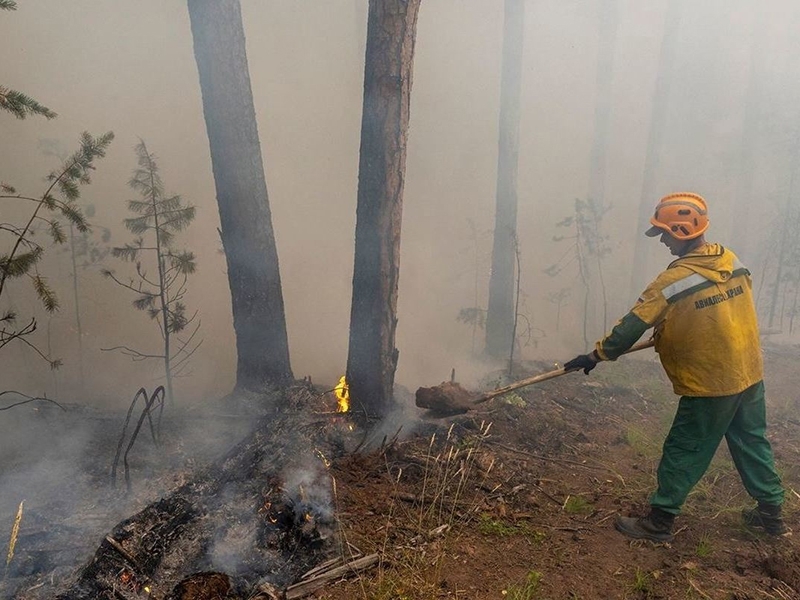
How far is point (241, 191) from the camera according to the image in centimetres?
591

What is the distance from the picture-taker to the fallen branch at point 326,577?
309 cm

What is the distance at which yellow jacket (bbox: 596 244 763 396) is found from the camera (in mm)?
3594

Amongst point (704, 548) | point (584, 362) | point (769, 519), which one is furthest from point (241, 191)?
point (769, 519)

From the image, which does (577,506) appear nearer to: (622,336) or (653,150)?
(622,336)

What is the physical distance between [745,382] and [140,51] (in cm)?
1478

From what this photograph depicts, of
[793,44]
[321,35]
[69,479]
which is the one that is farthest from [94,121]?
[793,44]

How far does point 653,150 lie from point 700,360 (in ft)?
47.8

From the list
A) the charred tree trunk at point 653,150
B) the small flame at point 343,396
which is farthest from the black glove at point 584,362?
the charred tree trunk at point 653,150

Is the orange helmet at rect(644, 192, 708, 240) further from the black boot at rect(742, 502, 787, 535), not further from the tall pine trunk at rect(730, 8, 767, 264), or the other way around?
the tall pine trunk at rect(730, 8, 767, 264)

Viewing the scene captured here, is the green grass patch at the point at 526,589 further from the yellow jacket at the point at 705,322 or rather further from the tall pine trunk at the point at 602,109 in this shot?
the tall pine trunk at the point at 602,109

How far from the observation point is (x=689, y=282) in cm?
362

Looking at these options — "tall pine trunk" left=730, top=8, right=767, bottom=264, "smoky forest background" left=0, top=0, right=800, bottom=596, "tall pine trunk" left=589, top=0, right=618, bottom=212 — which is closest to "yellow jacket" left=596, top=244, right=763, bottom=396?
"smoky forest background" left=0, top=0, right=800, bottom=596

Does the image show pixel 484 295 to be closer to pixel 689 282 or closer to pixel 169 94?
pixel 169 94

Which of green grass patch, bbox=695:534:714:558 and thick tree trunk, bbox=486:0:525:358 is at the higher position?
thick tree trunk, bbox=486:0:525:358
